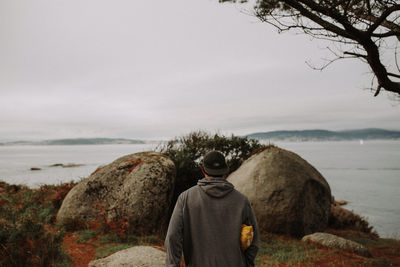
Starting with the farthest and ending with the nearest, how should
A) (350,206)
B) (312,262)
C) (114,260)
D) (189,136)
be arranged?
(350,206)
(189,136)
(312,262)
(114,260)

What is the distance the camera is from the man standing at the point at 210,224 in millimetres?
3096

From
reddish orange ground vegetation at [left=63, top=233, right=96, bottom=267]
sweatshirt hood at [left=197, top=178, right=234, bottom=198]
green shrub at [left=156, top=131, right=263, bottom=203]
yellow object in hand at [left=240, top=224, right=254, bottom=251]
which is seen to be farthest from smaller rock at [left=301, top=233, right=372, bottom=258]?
reddish orange ground vegetation at [left=63, top=233, right=96, bottom=267]

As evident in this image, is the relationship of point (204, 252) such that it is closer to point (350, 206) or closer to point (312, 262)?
point (312, 262)

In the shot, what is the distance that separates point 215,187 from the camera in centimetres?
315

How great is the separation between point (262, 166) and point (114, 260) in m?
6.13

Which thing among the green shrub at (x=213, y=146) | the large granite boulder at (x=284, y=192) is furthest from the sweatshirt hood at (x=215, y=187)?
the green shrub at (x=213, y=146)

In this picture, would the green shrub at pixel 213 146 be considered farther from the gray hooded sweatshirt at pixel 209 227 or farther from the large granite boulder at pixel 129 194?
the gray hooded sweatshirt at pixel 209 227

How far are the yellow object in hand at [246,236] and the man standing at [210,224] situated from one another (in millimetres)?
64

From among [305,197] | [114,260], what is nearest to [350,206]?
[305,197]

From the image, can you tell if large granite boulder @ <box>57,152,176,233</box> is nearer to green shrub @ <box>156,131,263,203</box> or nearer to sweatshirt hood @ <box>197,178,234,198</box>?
green shrub @ <box>156,131,263,203</box>

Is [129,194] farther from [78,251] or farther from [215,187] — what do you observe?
[215,187]

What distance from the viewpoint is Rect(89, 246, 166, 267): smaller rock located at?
5.33 m

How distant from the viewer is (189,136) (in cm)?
1280

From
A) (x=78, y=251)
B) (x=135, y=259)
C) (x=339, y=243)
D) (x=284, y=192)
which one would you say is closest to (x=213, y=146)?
(x=284, y=192)
